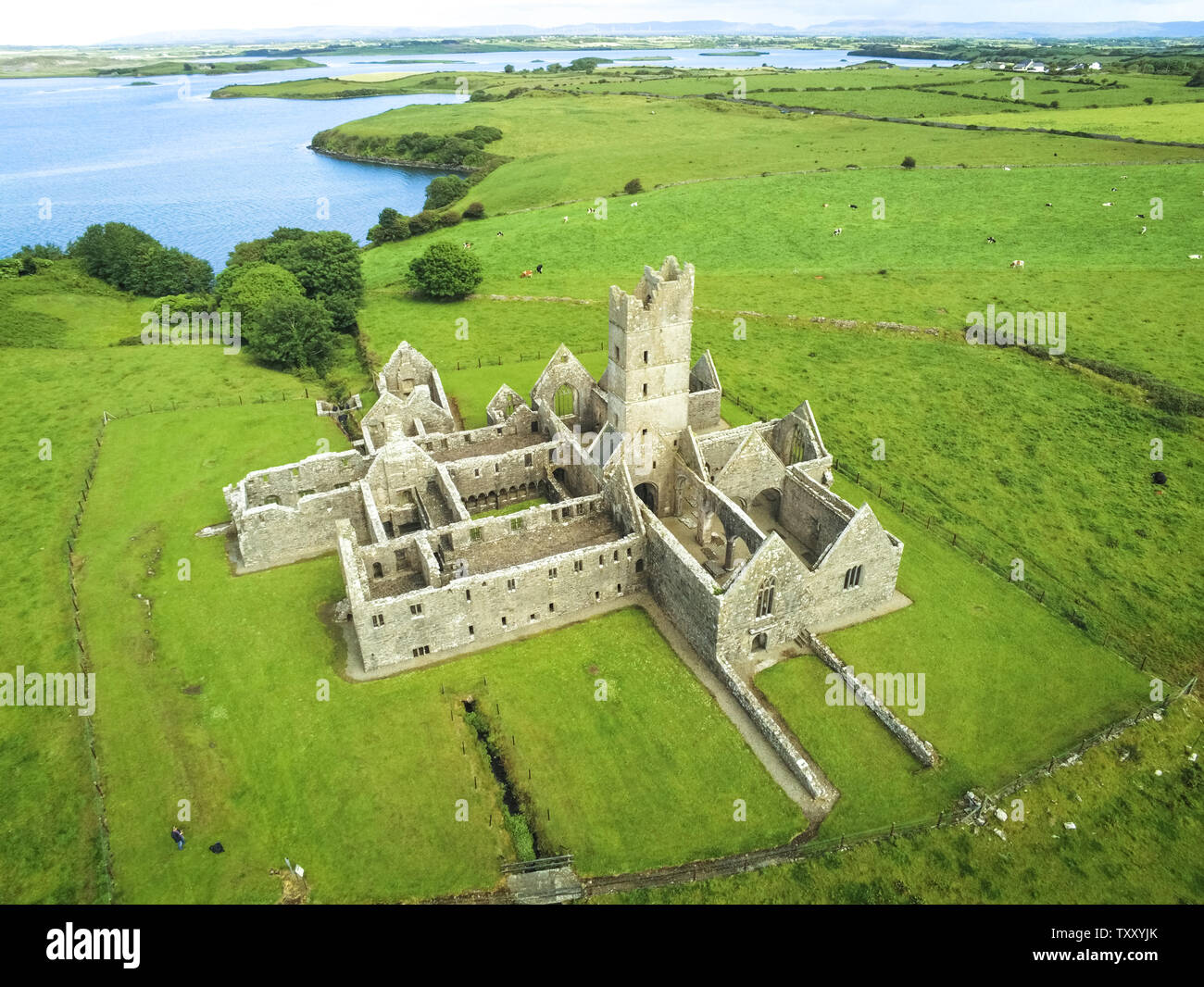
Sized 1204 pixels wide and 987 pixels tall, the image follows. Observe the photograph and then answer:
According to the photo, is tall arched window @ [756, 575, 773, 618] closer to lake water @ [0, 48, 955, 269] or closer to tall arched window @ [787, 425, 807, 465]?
tall arched window @ [787, 425, 807, 465]

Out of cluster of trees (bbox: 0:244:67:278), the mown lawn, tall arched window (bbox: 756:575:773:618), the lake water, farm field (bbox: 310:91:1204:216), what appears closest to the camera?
the mown lawn

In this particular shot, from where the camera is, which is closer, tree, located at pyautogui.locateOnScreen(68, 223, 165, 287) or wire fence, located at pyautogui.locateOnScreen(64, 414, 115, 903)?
wire fence, located at pyautogui.locateOnScreen(64, 414, 115, 903)

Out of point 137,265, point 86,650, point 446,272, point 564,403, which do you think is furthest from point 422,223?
point 86,650

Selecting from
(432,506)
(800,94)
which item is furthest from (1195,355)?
(800,94)

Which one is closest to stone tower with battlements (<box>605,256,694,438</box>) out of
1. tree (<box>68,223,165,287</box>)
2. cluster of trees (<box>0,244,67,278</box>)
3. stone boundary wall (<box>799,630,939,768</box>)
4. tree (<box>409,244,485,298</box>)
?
stone boundary wall (<box>799,630,939,768</box>)

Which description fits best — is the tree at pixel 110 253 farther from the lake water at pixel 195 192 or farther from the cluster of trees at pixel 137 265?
the lake water at pixel 195 192

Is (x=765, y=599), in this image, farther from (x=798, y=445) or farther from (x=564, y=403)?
(x=564, y=403)
